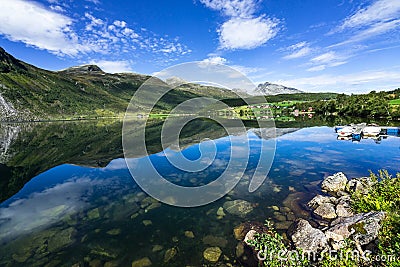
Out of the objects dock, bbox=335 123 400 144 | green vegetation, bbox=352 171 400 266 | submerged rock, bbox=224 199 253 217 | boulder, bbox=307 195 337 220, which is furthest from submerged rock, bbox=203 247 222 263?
dock, bbox=335 123 400 144

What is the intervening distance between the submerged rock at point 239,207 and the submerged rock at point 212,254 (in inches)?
146

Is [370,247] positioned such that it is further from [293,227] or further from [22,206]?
[22,206]

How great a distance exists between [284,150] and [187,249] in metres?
26.4

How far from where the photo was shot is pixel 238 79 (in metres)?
13.1

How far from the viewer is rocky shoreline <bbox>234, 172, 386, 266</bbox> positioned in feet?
28.9

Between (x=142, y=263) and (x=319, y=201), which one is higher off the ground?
(x=319, y=201)

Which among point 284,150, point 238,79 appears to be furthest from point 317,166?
point 238,79

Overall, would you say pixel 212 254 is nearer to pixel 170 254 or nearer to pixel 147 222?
pixel 170 254

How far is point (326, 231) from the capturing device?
1059cm

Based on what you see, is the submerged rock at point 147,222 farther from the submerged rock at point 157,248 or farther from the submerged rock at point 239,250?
the submerged rock at point 239,250

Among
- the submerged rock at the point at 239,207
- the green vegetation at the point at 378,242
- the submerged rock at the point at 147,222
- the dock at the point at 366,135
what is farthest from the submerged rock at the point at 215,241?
the dock at the point at 366,135

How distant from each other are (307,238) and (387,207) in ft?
12.8

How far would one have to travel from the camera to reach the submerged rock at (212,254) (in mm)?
10056

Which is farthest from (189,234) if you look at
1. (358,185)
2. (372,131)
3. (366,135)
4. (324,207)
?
(372,131)
